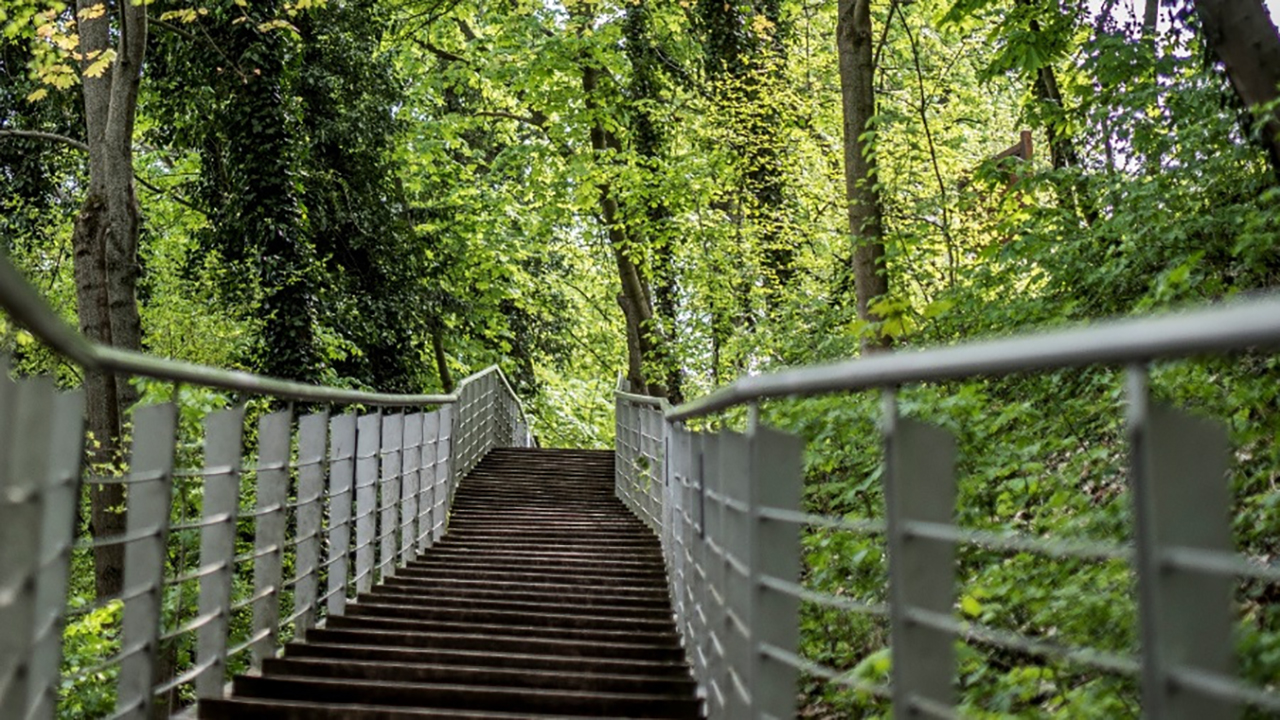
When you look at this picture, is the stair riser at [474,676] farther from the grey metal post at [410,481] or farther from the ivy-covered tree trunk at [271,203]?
the ivy-covered tree trunk at [271,203]

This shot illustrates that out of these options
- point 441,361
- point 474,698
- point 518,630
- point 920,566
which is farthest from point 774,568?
point 441,361

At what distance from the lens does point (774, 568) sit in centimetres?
310

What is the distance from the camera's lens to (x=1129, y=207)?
7922mm

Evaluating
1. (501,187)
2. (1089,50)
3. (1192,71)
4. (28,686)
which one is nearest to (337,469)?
(28,686)

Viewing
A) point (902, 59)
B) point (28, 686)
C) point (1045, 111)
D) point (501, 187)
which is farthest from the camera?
point (501, 187)

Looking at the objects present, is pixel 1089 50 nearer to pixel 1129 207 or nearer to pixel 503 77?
pixel 1129 207

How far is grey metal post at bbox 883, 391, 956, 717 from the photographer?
2006 mm

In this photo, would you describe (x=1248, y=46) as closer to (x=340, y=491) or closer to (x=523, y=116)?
(x=340, y=491)

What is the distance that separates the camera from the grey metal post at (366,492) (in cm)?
686

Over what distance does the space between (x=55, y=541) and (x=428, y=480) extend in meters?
7.59

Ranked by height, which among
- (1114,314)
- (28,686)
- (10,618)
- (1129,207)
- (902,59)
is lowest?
(28,686)

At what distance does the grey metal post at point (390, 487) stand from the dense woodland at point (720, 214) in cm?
192

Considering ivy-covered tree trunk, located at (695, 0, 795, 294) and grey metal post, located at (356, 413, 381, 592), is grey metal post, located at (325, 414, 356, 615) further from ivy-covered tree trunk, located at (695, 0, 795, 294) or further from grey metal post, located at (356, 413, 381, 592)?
ivy-covered tree trunk, located at (695, 0, 795, 294)

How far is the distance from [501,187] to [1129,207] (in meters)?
16.8
